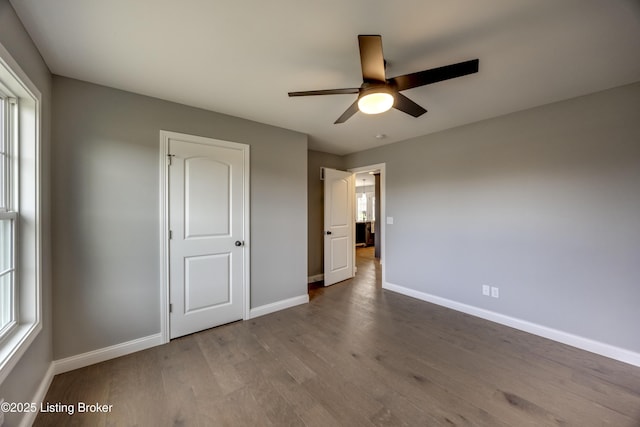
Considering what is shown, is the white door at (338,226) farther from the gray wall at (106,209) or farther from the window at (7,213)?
the window at (7,213)

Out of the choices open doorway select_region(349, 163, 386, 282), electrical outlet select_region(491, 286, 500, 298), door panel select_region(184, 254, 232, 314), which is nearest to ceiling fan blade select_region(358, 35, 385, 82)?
door panel select_region(184, 254, 232, 314)

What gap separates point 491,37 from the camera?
1555mm

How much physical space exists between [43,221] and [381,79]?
2.58 metres

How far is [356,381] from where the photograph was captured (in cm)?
186

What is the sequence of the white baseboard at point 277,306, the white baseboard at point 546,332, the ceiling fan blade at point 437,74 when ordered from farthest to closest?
1. the white baseboard at point 277,306
2. the white baseboard at point 546,332
3. the ceiling fan blade at point 437,74

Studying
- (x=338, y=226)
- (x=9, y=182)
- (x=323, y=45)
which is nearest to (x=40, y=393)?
(x=9, y=182)

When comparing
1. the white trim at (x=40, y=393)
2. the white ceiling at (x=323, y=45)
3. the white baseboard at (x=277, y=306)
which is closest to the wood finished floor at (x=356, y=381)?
the white trim at (x=40, y=393)

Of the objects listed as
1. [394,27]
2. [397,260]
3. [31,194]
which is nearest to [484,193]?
[397,260]

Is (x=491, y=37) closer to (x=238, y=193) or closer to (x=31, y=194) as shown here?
(x=238, y=193)

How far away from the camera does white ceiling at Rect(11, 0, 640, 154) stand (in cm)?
135

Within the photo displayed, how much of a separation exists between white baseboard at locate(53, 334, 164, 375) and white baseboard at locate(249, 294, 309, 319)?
96 cm

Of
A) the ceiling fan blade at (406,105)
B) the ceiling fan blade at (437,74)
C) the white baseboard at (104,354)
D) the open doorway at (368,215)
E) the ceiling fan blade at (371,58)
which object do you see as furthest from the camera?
the open doorway at (368,215)

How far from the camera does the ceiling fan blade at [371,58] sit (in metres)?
1.26

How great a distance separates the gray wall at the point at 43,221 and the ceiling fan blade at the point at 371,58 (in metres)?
1.84
